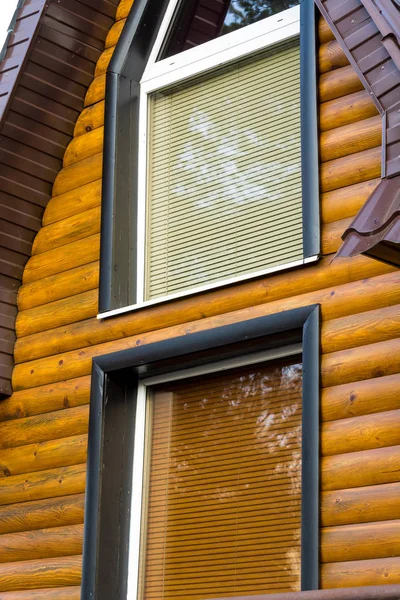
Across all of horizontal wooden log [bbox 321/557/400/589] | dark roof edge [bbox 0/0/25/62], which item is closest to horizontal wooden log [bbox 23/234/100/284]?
dark roof edge [bbox 0/0/25/62]

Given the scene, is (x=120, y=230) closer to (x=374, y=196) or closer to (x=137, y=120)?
(x=137, y=120)

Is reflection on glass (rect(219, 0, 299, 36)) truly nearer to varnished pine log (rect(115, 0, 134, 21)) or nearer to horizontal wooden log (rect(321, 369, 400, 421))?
varnished pine log (rect(115, 0, 134, 21))

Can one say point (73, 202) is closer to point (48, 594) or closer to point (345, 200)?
point (345, 200)

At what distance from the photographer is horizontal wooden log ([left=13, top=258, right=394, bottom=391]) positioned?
5.76 m

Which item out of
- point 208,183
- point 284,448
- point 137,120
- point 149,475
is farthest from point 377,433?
point 137,120

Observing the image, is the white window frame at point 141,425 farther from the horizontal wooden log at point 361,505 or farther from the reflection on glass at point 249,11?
the reflection on glass at point 249,11

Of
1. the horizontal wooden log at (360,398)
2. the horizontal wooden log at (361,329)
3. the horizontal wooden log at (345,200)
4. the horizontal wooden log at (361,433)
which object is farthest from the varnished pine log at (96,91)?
the horizontal wooden log at (361,433)

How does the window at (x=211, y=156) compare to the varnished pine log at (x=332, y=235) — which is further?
the window at (x=211, y=156)

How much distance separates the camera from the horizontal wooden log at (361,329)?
213 inches

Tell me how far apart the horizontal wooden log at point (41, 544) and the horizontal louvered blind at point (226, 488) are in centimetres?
42

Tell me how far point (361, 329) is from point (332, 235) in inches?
23.6

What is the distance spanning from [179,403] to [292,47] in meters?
2.21

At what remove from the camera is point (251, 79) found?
267 inches

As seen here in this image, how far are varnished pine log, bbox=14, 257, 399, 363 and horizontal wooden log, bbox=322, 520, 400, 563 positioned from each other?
109cm
